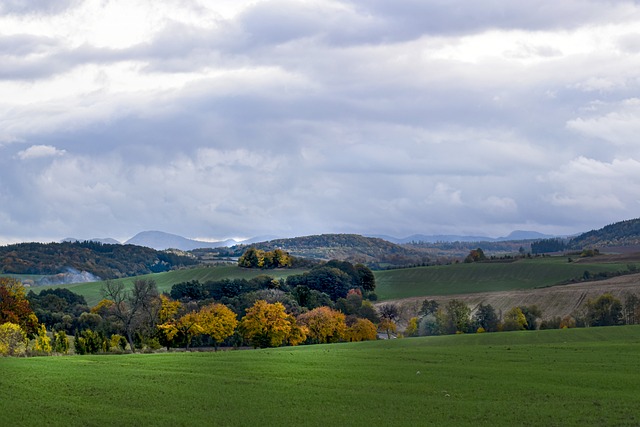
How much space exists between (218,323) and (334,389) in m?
62.5

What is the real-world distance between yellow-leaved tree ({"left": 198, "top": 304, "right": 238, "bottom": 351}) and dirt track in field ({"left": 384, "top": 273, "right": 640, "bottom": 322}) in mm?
62666

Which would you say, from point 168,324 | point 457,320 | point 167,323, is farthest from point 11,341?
point 457,320

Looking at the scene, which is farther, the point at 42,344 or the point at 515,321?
the point at 515,321

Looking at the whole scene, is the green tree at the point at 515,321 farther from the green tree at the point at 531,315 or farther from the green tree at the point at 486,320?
the green tree at the point at 486,320

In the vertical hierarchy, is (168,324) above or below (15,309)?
below

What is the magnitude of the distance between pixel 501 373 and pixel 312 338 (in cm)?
6564

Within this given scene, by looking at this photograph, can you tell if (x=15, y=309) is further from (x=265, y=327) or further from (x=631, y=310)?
(x=631, y=310)

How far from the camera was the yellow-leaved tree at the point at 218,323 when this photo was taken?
4218 inches

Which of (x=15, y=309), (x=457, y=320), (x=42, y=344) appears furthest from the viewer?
(x=457, y=320)

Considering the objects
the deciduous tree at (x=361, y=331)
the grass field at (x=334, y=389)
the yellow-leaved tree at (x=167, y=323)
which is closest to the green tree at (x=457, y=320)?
the deciduous tree at (x=361, y=331)

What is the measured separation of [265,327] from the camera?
105 meters

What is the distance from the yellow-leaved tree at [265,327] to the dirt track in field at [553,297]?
197 feet

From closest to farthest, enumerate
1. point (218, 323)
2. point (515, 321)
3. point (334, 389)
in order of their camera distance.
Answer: point (334, 389) → point (218, 323) → point (515, 321)

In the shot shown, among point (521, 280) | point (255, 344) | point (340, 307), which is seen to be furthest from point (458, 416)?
point (521, 280)
